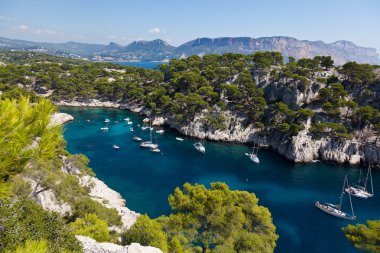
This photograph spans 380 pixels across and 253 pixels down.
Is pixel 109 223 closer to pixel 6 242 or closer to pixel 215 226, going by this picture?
pixel 215 226

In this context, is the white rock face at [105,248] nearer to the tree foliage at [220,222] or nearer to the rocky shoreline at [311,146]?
the tree foliage at [220,222]

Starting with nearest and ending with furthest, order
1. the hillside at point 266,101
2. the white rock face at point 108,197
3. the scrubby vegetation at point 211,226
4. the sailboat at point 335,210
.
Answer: the scrubby vegetation at point 211,226
the white rock face at point 108,197
the sailboat at point 335,210
the hillside at point 266,101

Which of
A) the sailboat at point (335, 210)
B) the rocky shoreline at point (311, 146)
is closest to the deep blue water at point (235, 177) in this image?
the sailboat at point (335, 210)

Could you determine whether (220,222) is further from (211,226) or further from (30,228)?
(30,228)

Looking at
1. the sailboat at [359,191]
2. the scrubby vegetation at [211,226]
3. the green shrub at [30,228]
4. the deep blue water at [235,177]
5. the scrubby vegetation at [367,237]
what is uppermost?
the green shrub at [30,228]

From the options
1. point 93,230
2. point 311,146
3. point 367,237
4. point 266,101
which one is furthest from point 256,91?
point 93,230

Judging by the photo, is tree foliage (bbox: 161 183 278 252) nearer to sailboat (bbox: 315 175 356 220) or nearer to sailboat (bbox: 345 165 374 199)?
sailboat (bbox: 315 175 356 220)
